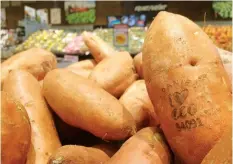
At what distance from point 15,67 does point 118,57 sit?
0.31 meters

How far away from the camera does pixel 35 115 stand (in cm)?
85

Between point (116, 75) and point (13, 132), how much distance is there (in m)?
0.43

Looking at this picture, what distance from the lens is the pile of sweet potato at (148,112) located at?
621 millimetres

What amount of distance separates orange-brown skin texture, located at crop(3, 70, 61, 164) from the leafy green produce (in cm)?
276

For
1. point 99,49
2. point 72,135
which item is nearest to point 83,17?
point 99,49

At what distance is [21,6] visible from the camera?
4250 millimetres

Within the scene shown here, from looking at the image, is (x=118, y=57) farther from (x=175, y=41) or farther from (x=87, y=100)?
(x=175, y=41)

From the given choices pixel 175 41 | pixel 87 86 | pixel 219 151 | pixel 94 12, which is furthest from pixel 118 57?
pixel 94 12

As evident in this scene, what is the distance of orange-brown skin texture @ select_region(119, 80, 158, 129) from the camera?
887 millimetres

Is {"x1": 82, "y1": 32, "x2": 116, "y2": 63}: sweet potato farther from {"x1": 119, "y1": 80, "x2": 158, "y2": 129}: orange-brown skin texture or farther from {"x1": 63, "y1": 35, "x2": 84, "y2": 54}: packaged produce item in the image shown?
{"x1": 63, "y1": 35, "x2": 84, "y2": 54}: packaged produce item

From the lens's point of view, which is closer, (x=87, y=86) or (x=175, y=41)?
(x=175, y=41)

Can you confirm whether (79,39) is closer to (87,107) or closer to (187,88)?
(87,107)

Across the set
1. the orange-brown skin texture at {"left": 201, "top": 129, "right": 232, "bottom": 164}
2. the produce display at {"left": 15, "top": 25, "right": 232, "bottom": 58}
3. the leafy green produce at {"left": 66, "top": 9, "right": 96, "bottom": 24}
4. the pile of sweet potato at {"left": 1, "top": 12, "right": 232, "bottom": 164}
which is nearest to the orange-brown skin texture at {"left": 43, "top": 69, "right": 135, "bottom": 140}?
the pile of sweet potato at {"left": 1, "top": 12, "right": 232, "bottom": 164}

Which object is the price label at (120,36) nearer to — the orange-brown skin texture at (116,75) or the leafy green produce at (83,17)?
the leafy green produce at (83,17)
